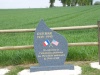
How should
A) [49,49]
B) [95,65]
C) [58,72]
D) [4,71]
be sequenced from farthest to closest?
[95,65] → [4,71] → [49,49] → [58,72]

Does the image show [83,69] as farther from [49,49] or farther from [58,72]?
[49,49]

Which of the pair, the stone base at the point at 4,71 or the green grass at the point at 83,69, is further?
the stone base at the point at 4,71

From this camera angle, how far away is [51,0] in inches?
3937

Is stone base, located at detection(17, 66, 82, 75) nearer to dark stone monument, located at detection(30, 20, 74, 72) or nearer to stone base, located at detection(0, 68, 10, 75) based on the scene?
dark stone monument, located at detection(30, 20, 74, 72)

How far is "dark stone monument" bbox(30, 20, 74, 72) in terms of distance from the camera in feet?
21.0

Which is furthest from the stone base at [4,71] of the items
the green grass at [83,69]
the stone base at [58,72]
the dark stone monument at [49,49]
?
the dark stone monument at [49,49]

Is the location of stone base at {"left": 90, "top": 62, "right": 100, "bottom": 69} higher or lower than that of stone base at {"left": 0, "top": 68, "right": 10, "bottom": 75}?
higher

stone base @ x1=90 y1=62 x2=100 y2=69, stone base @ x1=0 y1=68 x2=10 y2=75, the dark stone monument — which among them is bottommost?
stone base @ x1=0 y1=68 x2=10 y2=75

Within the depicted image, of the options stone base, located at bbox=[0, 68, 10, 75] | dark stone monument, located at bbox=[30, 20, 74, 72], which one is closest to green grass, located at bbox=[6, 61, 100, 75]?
stone base, located at bbox=[0, 68, 10, 75]

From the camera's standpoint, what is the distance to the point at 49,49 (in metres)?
6.42

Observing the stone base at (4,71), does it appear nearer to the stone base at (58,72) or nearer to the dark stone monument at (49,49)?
the stone base at (58,72)

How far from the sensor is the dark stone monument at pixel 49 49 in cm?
639

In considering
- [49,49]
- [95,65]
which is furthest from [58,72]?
[95,65]

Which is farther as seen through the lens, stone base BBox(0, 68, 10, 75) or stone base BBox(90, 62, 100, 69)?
stone base BBox(90, 62, 100, 69)
